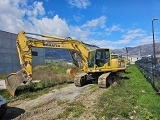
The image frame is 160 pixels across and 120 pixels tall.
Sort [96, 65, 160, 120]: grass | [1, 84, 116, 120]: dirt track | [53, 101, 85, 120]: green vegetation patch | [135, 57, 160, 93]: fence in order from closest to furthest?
[96, 65, 160, 120]: grass → [53, 101, 85, 120]: green vegetation patch → [1, 84, 116, 120]: dirt track → [135, 57, 160, 93]: fence

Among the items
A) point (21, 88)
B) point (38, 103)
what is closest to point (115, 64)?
point (21, 88)

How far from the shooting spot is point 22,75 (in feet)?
52.7

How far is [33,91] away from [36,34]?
3.64m

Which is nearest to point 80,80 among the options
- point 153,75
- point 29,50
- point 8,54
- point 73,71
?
point 73,71

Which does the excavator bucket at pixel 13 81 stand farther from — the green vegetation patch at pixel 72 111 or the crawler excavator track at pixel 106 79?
the green vegetation patch at pixel 72 111

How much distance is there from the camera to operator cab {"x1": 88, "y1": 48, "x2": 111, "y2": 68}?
Answer: 1928cm

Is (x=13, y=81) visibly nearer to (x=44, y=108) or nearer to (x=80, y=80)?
(x=44, y=108)

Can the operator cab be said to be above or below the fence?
above

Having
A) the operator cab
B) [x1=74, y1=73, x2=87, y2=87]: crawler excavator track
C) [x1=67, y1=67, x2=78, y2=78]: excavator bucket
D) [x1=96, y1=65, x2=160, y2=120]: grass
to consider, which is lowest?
[x1=96, y1=65, x2=160, y2=120]: grass

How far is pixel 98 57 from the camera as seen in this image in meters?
19.4

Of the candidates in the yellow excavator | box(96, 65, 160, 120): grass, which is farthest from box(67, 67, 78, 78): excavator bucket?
box(96, 65, 160, 120): grass

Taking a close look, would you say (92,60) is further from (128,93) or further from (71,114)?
(71,114)

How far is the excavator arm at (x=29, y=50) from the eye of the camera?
1589 centimetres

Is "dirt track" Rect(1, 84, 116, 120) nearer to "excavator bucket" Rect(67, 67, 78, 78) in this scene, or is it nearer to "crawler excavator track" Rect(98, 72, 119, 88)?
"crawler excavator track" Rect(98, 72, 119, 88)
